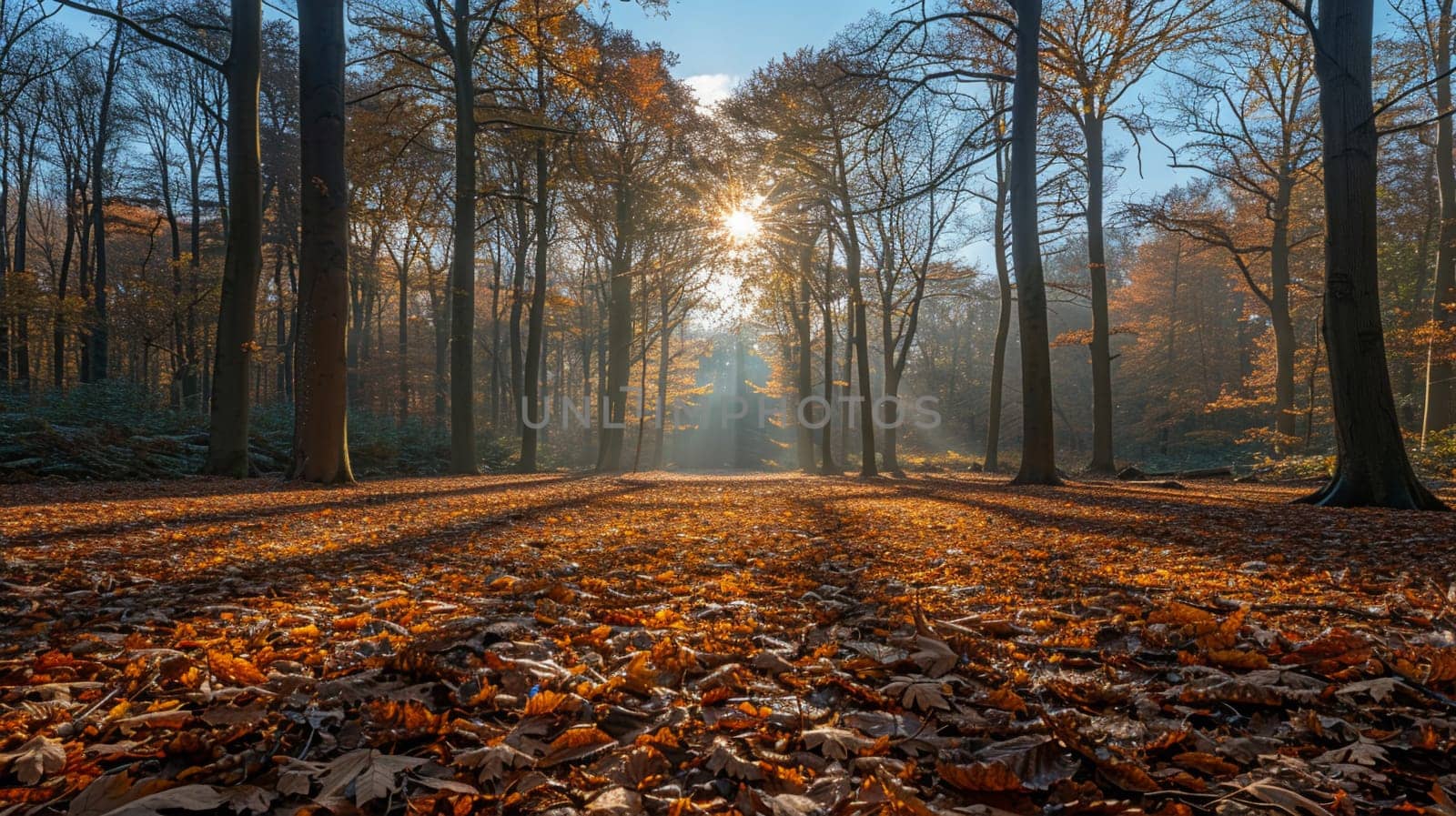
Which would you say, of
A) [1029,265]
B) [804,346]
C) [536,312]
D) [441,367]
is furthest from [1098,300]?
[441,367]

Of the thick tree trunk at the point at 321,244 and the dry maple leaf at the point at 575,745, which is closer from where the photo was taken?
the dry maple leaf at the point at 575,745

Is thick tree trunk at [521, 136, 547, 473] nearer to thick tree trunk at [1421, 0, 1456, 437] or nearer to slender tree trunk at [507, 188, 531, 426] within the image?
slender tree trunk at [507, 188, 531, 426]

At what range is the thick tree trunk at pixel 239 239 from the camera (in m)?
8.21

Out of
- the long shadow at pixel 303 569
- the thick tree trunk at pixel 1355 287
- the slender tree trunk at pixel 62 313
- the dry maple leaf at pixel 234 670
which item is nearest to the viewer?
the dry maple leaf at pixel 234 670

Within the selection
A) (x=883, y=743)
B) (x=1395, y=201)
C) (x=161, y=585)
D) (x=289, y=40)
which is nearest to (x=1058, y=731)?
(x=883, y=743)

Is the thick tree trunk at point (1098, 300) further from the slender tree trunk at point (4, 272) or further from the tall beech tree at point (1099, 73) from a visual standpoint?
the slender tree trunk at point (4, 272)

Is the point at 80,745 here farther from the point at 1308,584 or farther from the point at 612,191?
the point at 612,191

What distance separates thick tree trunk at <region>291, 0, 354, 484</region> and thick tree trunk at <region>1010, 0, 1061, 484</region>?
28.6ft

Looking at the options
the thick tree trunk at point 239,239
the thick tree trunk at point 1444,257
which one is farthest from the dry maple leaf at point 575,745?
the thick tree trunk at point 1444,257

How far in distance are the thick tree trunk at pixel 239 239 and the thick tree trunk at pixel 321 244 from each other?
1.40 metres

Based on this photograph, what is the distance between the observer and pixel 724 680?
1.63m

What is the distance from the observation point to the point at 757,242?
15.4 meters

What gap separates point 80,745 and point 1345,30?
31.5 feet

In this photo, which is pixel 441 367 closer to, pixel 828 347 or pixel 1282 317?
pixel 828 347
